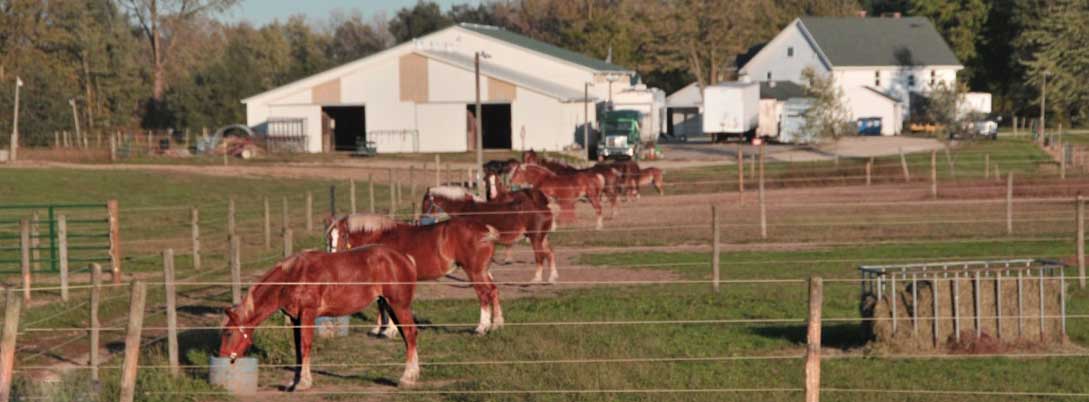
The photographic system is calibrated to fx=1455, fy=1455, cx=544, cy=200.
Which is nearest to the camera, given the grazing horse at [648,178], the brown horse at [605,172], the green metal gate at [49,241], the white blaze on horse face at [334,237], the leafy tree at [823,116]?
the white blaze on horse face at [334,237]

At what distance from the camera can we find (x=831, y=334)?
17.0 meters

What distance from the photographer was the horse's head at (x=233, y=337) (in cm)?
1352

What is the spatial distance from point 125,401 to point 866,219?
2465 cm

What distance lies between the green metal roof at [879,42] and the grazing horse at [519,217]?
254ft

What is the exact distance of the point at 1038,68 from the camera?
4856cm

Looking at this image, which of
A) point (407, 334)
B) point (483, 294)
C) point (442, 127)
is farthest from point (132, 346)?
point (442, 127)

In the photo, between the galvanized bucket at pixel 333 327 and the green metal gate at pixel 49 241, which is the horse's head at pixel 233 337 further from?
the green metal gate at pixel 49 241

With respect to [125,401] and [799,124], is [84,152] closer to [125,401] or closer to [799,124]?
[799,124]

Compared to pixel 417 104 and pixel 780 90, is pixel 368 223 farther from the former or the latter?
pixel 780 90

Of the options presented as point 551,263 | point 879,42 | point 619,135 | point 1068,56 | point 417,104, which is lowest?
point 551,263

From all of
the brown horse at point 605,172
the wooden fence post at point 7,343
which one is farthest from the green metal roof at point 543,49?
the wooden fence post at point 7,343

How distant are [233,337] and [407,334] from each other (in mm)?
1673

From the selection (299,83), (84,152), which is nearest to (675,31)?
(299,83)

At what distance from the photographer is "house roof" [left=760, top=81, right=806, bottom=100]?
281ft
